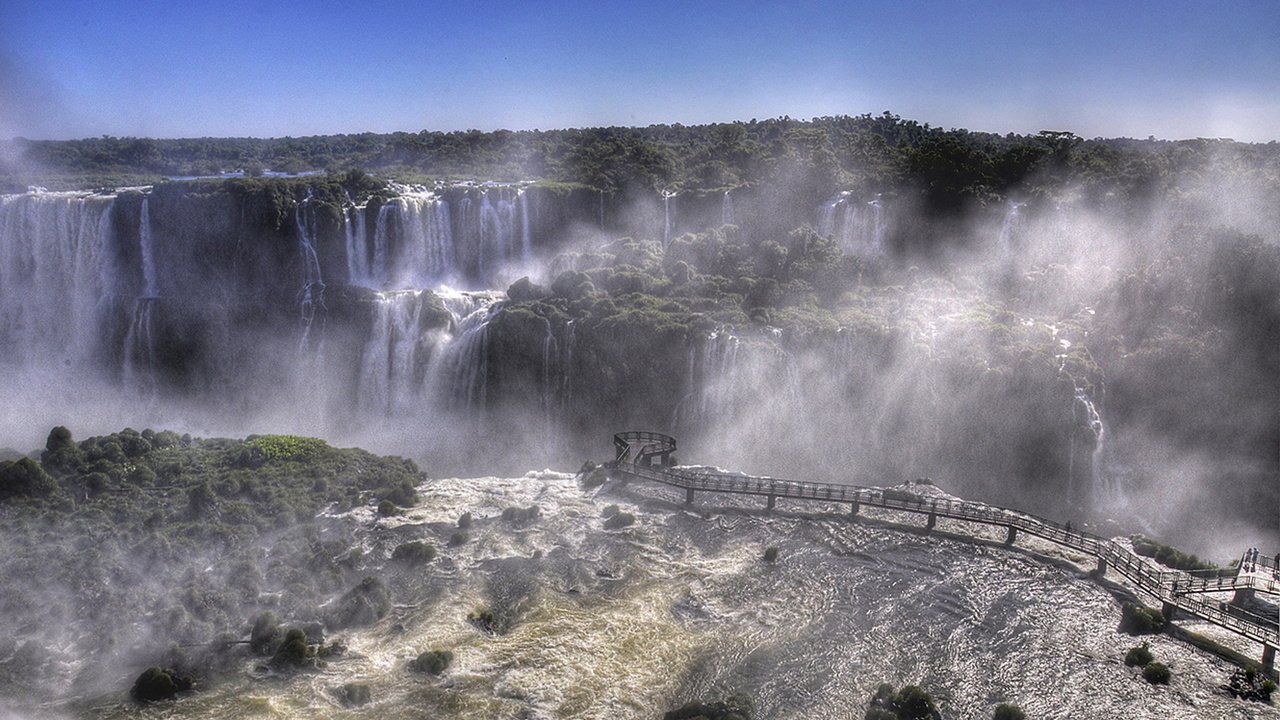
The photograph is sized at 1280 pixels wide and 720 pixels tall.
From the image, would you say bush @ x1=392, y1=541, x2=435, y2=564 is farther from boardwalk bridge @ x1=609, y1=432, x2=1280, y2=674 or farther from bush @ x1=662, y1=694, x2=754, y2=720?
bush @ x1=662, y1=694, x2=754, y2=720

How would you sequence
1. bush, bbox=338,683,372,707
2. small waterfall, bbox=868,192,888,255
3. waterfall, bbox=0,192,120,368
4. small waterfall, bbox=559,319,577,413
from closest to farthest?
bush, bbox=338,683,372,707
small waterfall, bbox=559,319,577,413
waterfall, bbox=0,192,120,368
small waterfall, bbox=868,192,888,255

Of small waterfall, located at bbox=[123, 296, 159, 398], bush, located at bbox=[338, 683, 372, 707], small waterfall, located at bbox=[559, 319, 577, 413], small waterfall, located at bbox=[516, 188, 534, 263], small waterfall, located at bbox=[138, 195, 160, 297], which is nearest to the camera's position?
bush, located at bbox=[338, 683, 372, 707]

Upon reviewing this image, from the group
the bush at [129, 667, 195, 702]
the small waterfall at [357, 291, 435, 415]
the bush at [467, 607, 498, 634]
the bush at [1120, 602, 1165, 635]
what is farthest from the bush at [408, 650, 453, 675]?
the small waterfall at [357, 291, 435, 415]

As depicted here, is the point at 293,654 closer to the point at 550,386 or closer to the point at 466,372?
the point at 550,386

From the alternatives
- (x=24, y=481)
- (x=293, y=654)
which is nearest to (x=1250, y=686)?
(x=293, y=654)

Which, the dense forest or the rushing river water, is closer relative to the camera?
the rushing river water

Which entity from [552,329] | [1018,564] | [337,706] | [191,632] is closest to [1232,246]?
[1018,564]

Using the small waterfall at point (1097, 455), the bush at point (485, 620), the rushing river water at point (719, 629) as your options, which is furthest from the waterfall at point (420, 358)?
the small waterfall at point (1097, 455)
